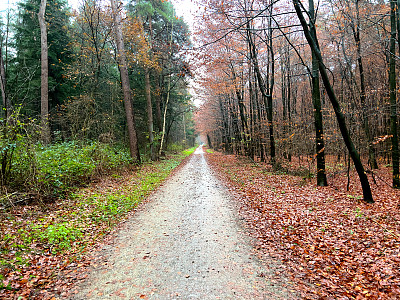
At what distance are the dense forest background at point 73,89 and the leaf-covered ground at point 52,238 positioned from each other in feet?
2.93

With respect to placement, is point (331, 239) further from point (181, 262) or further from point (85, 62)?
point (85, 62)

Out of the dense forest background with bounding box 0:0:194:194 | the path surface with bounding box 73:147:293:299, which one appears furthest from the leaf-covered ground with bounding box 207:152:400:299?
the dense forest background with bounding box 0:0:194:194

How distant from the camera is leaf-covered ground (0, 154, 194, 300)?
3.27 meters

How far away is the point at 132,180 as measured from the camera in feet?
34.9

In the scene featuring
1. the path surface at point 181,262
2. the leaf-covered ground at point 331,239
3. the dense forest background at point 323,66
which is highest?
the dense forest background at point 323,66

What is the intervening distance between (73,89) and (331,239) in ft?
65.0

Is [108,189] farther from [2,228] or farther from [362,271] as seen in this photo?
[362,271]

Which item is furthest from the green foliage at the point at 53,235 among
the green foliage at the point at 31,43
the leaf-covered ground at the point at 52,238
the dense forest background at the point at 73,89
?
the green foliage at the point at 31,43

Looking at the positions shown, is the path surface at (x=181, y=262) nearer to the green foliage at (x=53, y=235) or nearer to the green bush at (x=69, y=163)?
the green foliage at (x=53, y=235)

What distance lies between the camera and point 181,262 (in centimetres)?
385

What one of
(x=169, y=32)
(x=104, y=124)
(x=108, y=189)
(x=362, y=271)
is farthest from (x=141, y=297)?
(x=169, y=32)

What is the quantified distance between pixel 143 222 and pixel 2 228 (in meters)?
3.01

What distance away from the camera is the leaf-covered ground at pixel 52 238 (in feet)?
10.7

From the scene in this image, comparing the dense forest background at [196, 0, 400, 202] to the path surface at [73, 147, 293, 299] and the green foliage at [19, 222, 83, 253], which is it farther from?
the green foliage at [19, 222, 83, 253]
